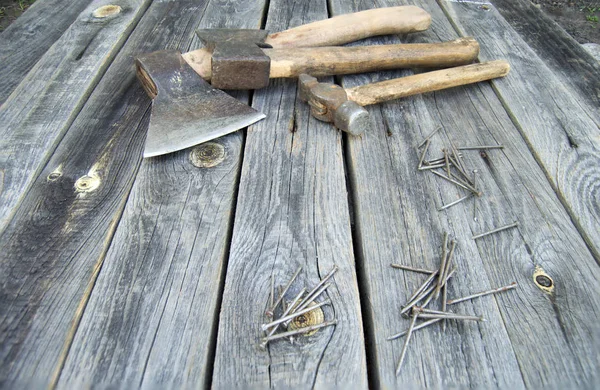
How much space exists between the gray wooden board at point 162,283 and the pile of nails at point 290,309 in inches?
7.1

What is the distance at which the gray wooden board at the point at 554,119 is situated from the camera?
1.85 metres

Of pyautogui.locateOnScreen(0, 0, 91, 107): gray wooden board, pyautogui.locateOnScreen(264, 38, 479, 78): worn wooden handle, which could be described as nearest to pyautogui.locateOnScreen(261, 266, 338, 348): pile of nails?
pyautogui.locateOnScreen(264, 38, 479, 78): worn wooden handle

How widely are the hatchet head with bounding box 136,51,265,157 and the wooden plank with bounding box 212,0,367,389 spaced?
0.14m

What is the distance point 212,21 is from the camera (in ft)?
9.39

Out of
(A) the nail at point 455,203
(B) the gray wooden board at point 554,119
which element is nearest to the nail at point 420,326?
(A) the nail at point 455,203

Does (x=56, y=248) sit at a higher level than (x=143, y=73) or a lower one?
lower

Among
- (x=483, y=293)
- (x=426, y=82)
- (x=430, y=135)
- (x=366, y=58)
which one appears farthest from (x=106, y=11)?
(x=483, y=293)

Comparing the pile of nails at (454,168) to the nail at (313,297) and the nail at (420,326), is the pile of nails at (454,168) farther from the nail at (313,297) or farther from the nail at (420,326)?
the nail at (313,297)

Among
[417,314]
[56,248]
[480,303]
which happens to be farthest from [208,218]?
[480,303]

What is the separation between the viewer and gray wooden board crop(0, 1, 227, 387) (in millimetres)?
1337

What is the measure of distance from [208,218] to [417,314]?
0.84 metres

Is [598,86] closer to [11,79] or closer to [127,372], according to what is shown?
[127,372]

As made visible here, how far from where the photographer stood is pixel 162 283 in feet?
4.87

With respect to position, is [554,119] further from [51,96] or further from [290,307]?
[51,96]
